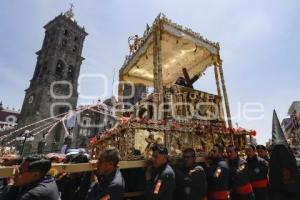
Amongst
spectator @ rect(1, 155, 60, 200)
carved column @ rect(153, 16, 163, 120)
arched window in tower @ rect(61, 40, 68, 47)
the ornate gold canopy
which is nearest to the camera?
spectator @ rect(1, 155, 60, 200)

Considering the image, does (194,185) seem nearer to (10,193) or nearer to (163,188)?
(163,188)

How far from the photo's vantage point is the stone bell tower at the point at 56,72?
3984 cm

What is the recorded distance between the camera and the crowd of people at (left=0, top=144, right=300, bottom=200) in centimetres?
305

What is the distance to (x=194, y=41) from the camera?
10070 millimetres

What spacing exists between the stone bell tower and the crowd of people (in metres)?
37.4

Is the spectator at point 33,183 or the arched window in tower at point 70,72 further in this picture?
the arched window in tower at point 70,72

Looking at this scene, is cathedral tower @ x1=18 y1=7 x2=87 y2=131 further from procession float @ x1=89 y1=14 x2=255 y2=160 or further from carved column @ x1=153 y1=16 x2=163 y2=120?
carved column @ x1=153 y1=16 x2=163 y2=120

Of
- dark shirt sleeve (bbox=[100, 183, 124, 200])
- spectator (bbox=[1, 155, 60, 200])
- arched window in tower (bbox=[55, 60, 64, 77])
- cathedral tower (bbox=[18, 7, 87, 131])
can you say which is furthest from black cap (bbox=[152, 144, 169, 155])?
arched window in tower (bbox=[55, 60, 64, 77])

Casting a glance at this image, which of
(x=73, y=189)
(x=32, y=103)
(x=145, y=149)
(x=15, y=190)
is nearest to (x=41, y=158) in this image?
(x=15, y=190)

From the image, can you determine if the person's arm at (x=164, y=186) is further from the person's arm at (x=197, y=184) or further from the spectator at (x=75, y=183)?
the spectator at (x=75, y=183)

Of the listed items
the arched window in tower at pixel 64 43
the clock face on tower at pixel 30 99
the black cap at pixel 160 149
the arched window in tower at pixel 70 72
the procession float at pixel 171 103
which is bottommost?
the black cap at pixel 160 149

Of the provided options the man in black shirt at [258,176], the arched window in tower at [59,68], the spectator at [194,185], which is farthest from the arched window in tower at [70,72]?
the spectator at [194,185]

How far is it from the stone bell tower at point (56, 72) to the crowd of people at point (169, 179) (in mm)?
37406

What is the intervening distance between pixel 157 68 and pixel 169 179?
529 cm
